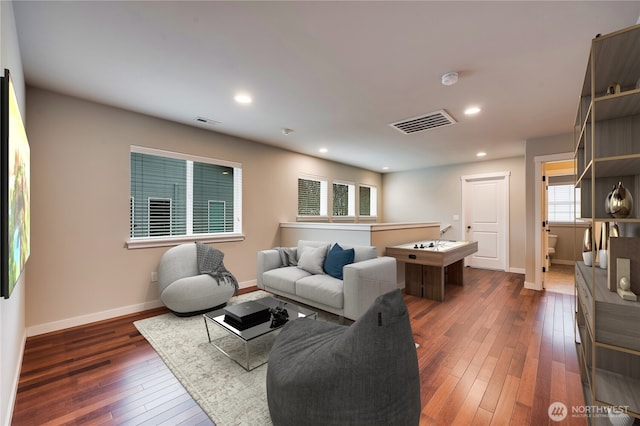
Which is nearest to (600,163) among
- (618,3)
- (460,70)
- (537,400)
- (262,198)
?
(618,3)

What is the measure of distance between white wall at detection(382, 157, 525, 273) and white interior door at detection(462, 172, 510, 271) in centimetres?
10

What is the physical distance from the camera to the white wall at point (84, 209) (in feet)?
8.86

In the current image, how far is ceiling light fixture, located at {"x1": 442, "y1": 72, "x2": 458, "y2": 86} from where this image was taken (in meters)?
2.33

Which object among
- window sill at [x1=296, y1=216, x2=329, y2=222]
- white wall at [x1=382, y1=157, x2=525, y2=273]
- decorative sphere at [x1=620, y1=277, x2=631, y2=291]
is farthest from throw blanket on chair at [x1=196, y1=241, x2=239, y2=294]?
white wall at [x1=382, y1=157, x2=525, y2=273]

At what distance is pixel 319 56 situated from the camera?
212 centimetres

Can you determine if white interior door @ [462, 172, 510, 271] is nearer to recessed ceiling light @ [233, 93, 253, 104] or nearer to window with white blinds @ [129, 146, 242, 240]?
window with white blinds @ [129, 146, 242, 240]

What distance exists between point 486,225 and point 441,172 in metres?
1.57

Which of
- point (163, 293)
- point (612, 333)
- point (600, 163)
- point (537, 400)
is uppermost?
point (600, 163)

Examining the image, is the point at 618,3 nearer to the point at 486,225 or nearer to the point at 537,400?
the point at 537,400

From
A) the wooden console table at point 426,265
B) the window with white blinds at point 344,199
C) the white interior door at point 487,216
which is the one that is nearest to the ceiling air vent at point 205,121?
the wooden console table at point 426,265

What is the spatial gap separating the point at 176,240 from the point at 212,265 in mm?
677

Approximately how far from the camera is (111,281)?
10.2 feet

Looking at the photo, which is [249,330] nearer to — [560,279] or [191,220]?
[191,220]

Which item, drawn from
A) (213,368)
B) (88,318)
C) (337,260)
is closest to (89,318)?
(88,318)
